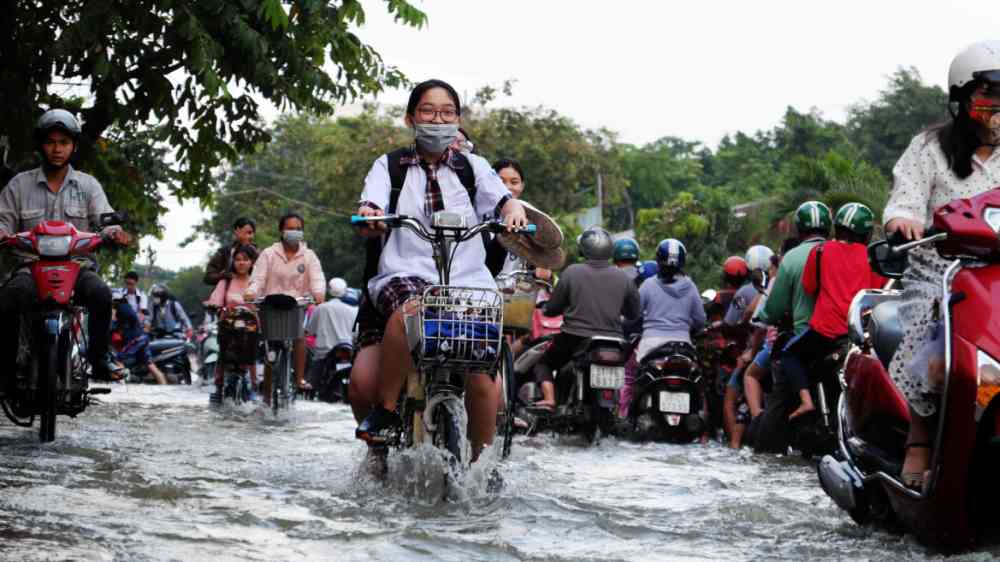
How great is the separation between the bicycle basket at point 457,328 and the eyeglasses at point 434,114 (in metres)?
0.99

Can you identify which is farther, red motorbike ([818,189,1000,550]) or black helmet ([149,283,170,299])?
black helmet ([149,283,170,299])

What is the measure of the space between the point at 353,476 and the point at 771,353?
465 centimetres

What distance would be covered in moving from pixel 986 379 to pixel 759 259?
32.2ft

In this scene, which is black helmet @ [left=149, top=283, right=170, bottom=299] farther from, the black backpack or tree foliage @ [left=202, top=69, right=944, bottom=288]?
the black backpack

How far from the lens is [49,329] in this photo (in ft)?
28.8

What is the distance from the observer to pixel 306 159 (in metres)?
60.8

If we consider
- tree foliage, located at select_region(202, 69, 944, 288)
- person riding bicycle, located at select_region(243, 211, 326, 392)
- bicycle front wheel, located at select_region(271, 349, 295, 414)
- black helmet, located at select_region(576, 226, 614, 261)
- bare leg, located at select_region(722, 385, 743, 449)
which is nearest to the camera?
bare leg, located at select_region(722, 385, 743, 449)

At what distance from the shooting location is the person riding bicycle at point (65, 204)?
30.5 feet

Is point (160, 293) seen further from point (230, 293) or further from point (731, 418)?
point (731, 418)

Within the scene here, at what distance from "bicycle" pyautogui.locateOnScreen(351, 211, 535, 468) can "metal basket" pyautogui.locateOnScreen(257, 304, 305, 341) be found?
7.84 m

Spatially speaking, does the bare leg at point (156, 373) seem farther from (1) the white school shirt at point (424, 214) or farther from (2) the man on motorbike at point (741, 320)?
(1) the white school shirt at point (424, 214)

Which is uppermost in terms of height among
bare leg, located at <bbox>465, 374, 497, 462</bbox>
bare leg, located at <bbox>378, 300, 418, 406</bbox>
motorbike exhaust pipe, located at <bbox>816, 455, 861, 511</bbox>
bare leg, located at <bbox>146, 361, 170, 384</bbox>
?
bare leg, located at <bbox>146, 361, 170, 384</bbox>

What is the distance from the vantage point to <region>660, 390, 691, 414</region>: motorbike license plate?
12984mm

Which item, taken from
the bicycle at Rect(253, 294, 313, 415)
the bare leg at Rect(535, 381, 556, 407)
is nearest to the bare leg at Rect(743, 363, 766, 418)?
the bare leg at Rect(535, 381, 556, 407)
